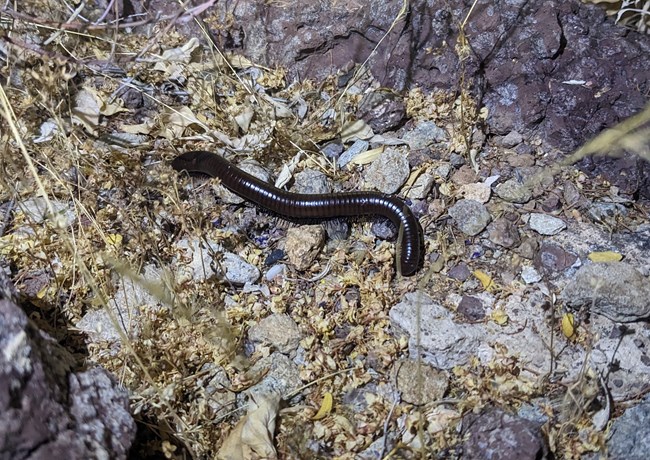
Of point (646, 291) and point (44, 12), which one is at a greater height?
point (44, 12)

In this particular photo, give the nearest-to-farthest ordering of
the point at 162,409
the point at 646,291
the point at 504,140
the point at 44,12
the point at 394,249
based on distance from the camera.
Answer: the point at 162,409
the point at 646,291
the point at 394,249
the point at 504,140
the point at 44,12

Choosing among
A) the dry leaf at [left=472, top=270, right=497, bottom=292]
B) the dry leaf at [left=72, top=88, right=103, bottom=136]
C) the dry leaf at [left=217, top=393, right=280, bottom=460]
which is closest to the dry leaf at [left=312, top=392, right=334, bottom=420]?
the dry leaf at [left=217, top=393, right=280, bottom=460]

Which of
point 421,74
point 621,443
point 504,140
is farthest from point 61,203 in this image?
point 621,443

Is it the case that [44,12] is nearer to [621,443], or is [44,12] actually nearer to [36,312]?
[36,312]

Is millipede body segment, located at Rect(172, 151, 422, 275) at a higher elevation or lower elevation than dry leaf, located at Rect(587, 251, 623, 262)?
higher

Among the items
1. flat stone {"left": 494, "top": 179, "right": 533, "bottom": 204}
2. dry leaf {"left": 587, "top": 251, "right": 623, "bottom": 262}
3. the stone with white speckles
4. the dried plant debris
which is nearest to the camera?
the dried plant debris

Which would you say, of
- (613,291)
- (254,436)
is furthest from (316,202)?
(613,291)

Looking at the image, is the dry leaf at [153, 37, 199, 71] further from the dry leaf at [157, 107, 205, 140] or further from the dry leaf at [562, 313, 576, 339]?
the dry leaf at [562, 313, 576, 339]

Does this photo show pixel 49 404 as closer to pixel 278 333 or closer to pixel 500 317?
pixel 278 333
